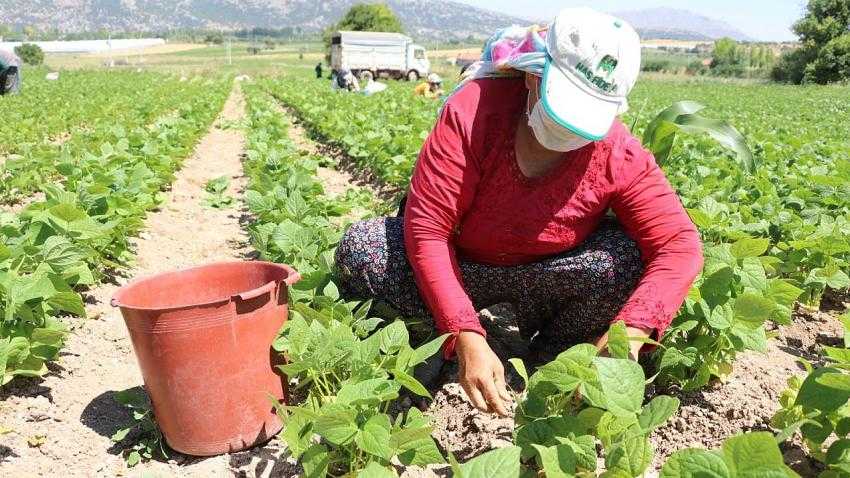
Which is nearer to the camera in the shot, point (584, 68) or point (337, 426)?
point (337, 426)

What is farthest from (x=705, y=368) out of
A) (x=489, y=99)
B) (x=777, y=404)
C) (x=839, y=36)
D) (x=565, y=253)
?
(x=839, y=36)

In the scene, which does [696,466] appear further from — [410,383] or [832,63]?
[832,63]

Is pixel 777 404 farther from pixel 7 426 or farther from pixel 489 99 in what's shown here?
pixel 7 426

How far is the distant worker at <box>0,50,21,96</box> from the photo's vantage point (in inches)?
529

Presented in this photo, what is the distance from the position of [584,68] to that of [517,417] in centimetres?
86

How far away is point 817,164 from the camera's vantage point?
5844mm

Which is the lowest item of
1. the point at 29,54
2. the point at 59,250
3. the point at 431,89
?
the point at 29,54

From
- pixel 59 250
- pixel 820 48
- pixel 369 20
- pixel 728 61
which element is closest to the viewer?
pixel 59 250

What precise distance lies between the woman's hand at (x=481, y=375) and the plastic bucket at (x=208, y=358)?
0.50 m

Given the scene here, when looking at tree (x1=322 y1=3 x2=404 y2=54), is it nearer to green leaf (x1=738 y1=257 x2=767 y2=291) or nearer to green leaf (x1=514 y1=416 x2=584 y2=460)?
green leaf (x1=738 y1=257 x2=767 y2=291)

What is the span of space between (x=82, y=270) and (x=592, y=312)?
189 cm

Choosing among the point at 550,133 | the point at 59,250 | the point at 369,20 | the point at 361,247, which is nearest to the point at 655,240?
the point at 550,133

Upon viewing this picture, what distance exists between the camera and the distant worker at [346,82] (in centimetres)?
1948

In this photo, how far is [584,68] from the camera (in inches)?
66.5
